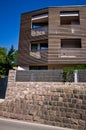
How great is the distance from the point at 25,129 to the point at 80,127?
2.83 meters

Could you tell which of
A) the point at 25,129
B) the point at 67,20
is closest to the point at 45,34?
the point at 67,20

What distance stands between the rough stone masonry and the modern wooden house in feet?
21.5

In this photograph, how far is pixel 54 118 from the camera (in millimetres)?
8594

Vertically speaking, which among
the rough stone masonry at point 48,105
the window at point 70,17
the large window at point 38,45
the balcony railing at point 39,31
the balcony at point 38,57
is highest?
the window at point 70,17

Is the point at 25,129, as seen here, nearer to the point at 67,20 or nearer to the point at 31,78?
the point at 31,78

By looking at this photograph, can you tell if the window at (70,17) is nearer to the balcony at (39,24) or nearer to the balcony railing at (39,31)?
the balcony at (39,24)

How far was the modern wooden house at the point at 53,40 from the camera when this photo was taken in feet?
55.7

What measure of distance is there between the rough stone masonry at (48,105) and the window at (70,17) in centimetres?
1072

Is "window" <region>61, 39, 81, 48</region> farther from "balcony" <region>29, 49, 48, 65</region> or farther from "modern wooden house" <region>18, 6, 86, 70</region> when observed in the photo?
"balcony" <region>29, 49, 48, 65</region>

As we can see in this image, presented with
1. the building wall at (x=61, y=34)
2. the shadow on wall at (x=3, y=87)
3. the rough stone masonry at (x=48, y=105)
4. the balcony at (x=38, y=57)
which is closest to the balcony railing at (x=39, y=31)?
the building wall at (x=61, y=34)

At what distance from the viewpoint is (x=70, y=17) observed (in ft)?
61.9

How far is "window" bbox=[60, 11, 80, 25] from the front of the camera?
18.3 metres

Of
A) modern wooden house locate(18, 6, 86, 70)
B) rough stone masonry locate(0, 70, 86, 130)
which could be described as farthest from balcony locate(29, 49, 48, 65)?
rough stone masonry locate(0, 70, 86, 130)

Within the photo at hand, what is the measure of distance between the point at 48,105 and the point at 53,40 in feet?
32.8
